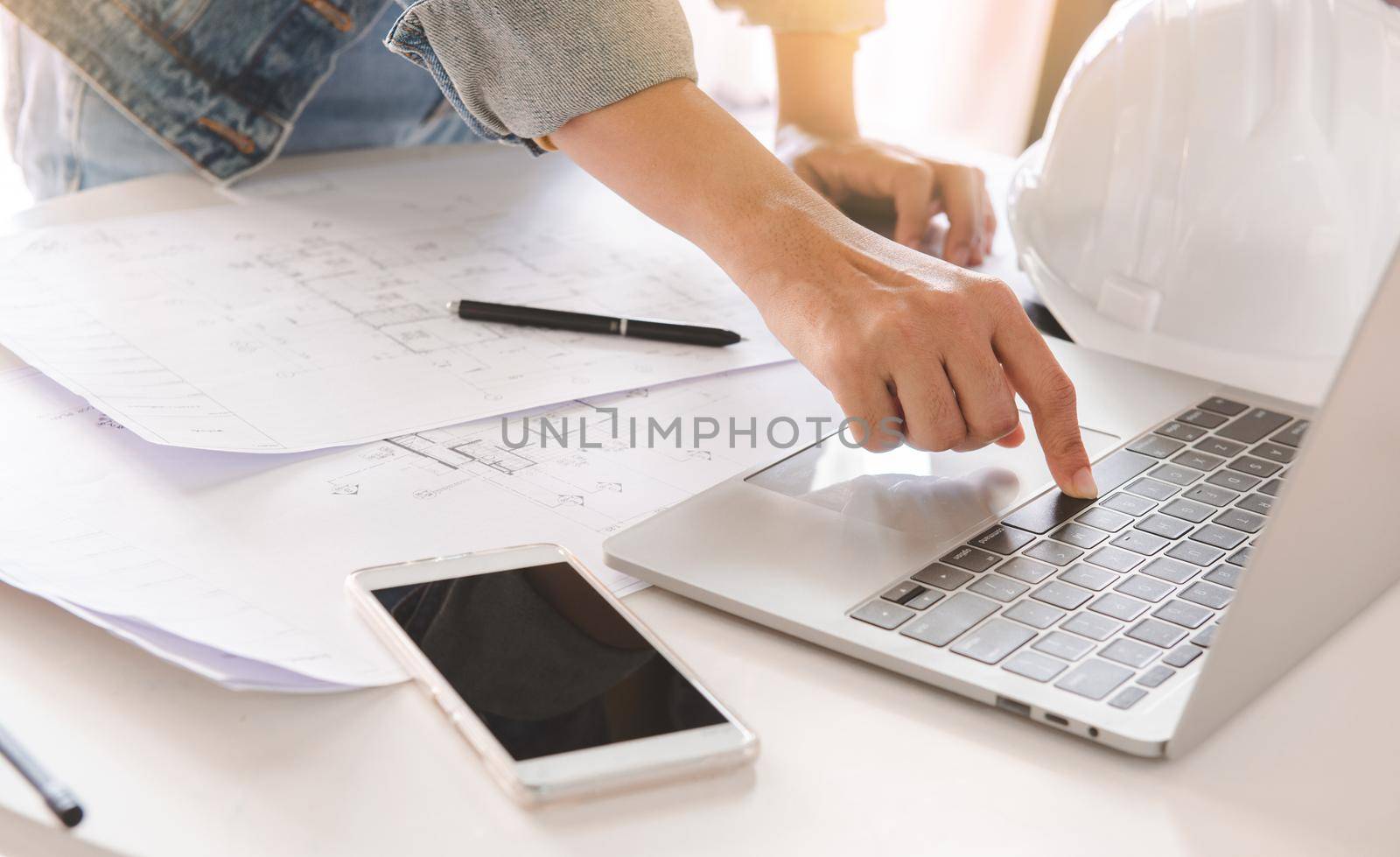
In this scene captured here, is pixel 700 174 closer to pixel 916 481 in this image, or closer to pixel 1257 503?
pixel 916 481

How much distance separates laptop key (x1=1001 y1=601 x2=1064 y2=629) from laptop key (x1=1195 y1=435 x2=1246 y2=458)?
0.19m

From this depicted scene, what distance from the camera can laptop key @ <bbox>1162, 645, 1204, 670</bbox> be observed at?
395 mm

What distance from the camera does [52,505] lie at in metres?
0.48

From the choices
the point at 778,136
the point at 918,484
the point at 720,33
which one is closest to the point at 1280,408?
the point at 918,484

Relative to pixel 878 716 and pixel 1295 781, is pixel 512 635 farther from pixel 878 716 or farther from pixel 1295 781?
pixel 1295 781

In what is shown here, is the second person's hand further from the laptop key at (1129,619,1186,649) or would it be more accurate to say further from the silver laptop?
the laptop key at (1129,619,1186,649)

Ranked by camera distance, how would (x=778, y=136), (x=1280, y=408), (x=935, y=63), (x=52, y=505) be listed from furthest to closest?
(x=935, y=63)
(x=778, y=136)
(x=1280, y=408)
(x=52, y=505)

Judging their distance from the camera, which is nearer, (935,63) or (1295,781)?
(1295,781)

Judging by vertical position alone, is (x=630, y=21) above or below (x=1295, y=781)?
above

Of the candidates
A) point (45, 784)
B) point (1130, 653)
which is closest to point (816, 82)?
point (1130, 653)

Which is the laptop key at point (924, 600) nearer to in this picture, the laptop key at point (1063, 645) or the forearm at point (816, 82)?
the laptop key at point (1063, 645)

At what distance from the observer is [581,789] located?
0.34 metres

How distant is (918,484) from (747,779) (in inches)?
8.0

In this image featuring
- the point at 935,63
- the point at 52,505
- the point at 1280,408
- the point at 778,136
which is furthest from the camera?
the point at 935,63
